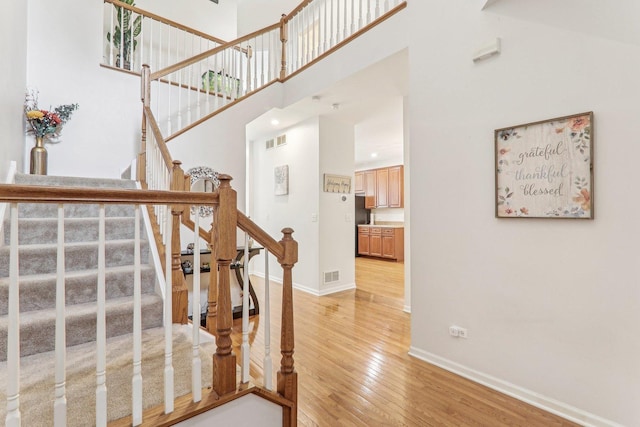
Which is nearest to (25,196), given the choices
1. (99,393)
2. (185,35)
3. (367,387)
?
(99,393)

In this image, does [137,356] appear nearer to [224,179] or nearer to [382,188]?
[224,179]

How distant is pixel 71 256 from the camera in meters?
2.07

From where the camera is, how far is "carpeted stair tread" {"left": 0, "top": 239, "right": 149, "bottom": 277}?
1.91 metres

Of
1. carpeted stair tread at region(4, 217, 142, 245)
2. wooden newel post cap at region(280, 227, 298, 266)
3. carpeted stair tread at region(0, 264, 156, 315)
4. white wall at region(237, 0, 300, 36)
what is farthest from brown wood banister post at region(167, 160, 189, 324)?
white wall at region(237, 0, 300, 36)

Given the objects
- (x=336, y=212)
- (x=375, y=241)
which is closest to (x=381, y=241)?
(x=375, y=241)

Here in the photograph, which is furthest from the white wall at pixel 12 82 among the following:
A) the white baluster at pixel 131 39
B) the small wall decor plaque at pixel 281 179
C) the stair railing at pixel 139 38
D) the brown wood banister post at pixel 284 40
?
the small wall decor plaque at pixel 281 179

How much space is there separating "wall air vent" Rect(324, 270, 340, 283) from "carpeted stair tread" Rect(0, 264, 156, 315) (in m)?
2.70

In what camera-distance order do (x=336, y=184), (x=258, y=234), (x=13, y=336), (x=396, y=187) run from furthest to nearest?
(x=396, y=187)
(x=336, y=184)
(x=258, y=234)
(x=13, y=336)

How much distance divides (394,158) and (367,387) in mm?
6686

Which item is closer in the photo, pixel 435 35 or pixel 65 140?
pixel 435 35

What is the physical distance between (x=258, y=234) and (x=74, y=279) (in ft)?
4.27

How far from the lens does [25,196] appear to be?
94 cm

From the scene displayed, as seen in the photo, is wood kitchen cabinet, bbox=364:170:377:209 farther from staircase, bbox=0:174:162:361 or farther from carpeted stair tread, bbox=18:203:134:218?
staircase, bbox=0:174:162:361

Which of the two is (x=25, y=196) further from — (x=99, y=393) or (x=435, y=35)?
(x=435, y=35)
